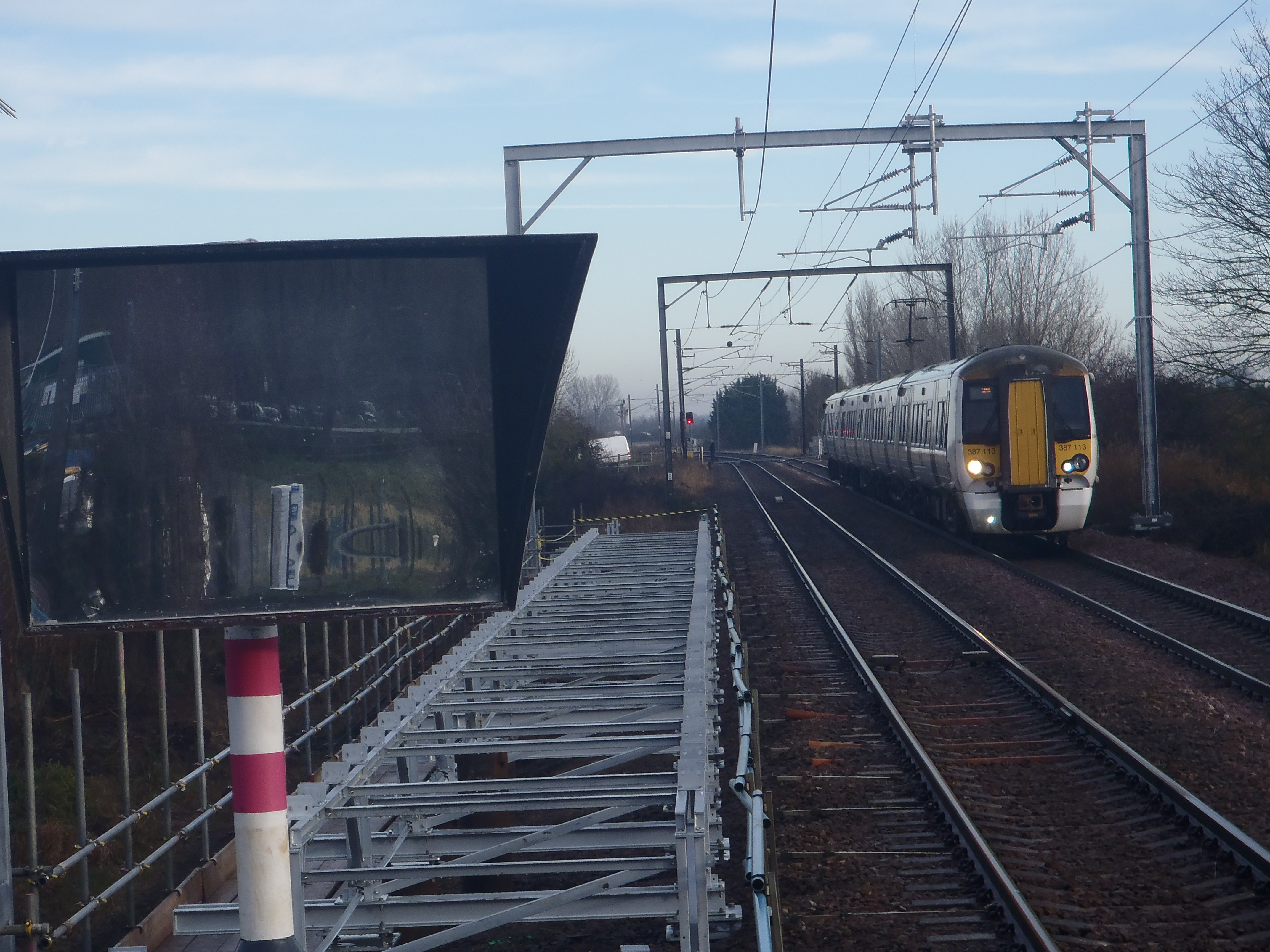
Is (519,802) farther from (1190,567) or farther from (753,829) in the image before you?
(1190,567)

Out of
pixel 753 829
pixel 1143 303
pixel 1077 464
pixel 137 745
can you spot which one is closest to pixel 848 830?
pixel 753 829

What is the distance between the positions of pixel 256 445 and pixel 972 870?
4.63m

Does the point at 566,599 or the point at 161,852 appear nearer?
the point at 161,852

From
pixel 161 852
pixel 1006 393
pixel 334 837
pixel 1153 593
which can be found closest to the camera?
pixel 334 837

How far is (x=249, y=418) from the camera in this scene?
2834 millimetres

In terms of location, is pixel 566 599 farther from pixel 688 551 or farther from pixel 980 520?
pixel 980 520

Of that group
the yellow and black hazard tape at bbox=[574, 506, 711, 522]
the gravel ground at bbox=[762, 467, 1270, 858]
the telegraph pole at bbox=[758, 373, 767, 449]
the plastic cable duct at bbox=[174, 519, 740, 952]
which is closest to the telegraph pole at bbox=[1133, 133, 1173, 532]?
the gravel ground at bbox=[762, 467, 1270, 858]

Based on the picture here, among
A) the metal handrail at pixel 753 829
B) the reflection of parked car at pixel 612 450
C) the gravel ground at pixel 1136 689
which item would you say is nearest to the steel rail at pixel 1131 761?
the gravel ground at pixel 1136 689

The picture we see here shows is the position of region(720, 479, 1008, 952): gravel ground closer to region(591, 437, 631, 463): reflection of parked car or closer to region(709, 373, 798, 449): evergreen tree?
region(591, 437, 631, 463): reflection of parked car

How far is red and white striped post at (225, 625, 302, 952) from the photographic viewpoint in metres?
3.00

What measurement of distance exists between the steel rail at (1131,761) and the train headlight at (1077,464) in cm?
538

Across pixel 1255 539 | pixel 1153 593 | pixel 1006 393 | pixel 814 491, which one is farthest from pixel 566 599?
pixel 814 491

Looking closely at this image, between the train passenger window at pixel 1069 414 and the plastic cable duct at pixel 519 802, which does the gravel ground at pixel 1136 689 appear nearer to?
the train passenger window at pixel 1069 414

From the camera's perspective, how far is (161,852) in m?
5.39
